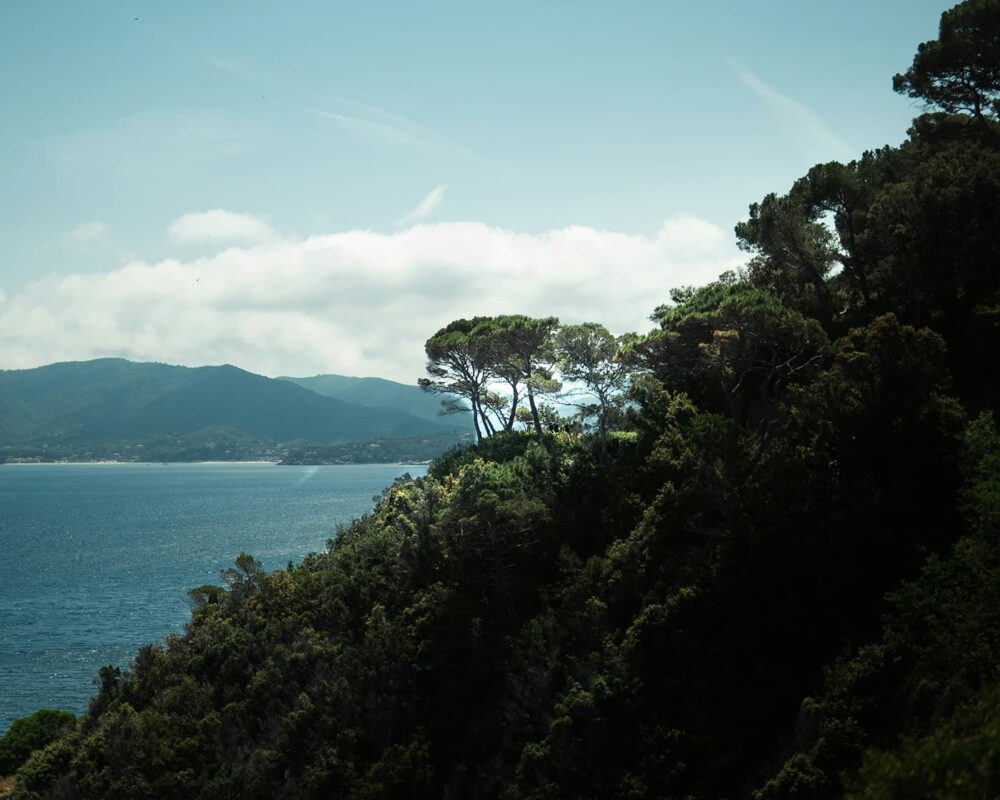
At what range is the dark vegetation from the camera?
100 ft

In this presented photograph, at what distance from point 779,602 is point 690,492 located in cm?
681

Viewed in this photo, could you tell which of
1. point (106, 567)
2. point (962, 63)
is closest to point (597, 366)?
point (962, 63)

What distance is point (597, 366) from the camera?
49844mm

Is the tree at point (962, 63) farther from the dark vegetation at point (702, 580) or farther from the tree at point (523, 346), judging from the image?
the tree at point (523, 346)

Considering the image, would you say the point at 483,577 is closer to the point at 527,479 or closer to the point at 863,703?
the point at 527,479

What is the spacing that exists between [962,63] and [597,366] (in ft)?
96.2

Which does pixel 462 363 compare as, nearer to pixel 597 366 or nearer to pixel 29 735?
pixel 597 366

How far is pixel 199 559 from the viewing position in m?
109

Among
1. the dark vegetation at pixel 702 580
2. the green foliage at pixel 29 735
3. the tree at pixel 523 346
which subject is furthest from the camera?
the tree at pixel 523 346

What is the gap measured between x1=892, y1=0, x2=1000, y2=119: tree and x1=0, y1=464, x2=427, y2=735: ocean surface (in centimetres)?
6892

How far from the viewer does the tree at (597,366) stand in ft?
162

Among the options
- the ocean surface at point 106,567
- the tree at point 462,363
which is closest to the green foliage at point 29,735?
the ocean surface at point 106,567

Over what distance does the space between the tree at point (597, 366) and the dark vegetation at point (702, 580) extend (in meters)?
0.43

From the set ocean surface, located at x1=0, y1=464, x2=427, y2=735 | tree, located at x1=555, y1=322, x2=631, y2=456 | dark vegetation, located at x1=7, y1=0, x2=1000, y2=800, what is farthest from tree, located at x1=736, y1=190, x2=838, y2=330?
ocean surface, located at x1=0, y1=464, x2=427, y2=735
